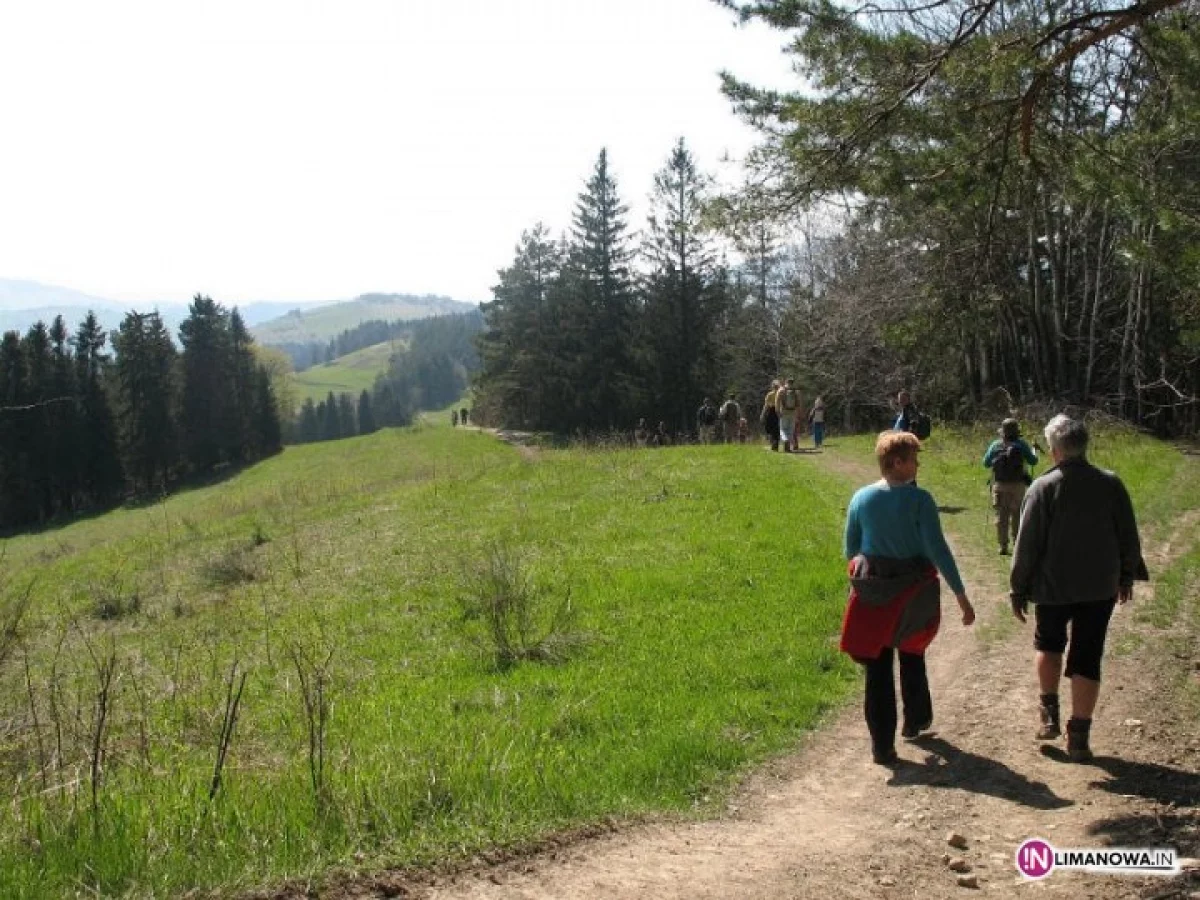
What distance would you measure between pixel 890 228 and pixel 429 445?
140 feet

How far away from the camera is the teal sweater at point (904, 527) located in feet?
16.8

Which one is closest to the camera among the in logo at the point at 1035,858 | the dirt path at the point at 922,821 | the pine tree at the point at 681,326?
the dirt path at the point at 922,821

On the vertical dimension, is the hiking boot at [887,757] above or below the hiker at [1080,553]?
below

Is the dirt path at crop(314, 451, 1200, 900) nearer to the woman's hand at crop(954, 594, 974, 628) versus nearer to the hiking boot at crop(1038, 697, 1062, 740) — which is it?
the hiking boot at crop(1038, 697, 1062, 740)

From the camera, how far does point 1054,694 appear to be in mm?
5480

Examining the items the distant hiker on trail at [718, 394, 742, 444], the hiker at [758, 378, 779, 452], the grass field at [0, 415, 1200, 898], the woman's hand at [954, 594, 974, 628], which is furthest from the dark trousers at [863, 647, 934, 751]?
the distant hiker on trail at [718, 394, 742, 444]

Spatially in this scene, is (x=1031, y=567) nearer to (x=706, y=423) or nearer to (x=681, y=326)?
(x=706, y=423)

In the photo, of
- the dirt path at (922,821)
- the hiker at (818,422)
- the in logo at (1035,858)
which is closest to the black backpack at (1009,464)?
the dirt path at (922,821)

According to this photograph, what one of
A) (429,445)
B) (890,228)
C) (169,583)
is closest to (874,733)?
(890,228)

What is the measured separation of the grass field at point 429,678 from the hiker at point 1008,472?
712 mm

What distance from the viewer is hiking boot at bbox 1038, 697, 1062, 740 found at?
18.0 ft

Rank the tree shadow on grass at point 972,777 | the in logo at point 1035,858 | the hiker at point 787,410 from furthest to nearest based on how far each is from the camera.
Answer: the hiker at point 787,410, the tree shadow on grass at point 972,777, the in logo at point 1035,858

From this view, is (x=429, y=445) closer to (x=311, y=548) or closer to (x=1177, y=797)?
(x=311, y=548)

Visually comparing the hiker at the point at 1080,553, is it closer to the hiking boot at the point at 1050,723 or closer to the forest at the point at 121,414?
the hiking boot at the point at 1050,723
